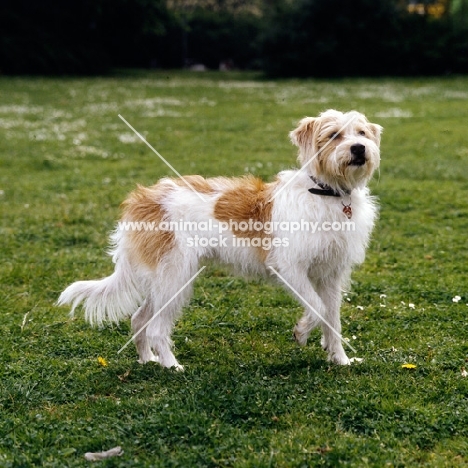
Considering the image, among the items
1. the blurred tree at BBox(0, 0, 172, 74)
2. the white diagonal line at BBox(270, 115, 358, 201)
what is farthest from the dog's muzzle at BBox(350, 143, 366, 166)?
the blurred tree at BBox(0, 0, 172, 74)

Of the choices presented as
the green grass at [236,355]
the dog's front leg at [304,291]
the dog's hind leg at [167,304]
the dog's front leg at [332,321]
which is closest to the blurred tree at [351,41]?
the green grass at [236,355]

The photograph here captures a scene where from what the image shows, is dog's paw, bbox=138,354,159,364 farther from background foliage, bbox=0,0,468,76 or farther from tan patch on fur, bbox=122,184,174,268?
background foliage, bbox=0,0,468,76

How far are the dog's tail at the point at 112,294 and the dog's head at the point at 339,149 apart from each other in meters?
1.58

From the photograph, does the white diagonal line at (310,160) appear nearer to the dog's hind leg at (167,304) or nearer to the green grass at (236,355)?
the dog's hind leg at (167,304)

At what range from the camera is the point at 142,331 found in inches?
202

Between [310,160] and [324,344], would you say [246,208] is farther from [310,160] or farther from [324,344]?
[324,344]

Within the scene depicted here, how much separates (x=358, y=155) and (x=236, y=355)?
1818 mm

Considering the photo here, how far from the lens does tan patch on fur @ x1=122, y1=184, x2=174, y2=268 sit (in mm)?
4906

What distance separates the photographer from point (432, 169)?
11.5 m

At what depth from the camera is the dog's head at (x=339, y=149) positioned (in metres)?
4.74

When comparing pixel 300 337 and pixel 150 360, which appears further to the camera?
pixel 300 337

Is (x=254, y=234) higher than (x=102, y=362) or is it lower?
higher

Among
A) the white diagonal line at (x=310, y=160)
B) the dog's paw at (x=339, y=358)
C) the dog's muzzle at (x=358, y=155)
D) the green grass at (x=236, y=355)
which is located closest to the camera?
the green grass at (x=236, y=355)

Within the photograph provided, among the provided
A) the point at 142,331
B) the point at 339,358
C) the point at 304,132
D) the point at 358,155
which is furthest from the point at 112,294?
the point at 358,155
